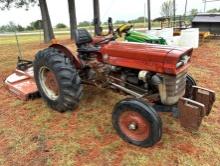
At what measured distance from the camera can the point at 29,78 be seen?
4758 mm

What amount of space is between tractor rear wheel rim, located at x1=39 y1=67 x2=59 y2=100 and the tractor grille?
64.9 inches

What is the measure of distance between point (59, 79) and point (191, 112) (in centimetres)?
173

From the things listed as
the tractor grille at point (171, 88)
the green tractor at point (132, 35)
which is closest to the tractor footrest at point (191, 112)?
the tractor grille at point (171, 88)

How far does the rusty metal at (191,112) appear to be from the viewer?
109 inches

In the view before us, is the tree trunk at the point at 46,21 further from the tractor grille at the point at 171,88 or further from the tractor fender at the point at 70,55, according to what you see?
the tractor grille at the point at 171,88

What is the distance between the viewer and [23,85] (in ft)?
15.2

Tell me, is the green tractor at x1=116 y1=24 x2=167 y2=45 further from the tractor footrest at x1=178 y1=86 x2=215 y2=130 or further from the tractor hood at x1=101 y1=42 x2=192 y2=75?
the tractor footrest at x1=178 y1=86 x2=215 y2=130

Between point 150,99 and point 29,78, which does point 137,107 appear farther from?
point 29,78

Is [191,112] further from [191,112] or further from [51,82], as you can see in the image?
[51,82]

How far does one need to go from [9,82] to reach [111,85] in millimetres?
2306

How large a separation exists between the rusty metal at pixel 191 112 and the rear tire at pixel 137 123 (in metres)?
0.32

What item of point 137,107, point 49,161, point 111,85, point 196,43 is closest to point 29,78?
point 111,85

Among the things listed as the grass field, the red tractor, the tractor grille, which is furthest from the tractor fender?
the tractor grille

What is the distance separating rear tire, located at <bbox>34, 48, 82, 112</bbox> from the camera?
3.47 metres
